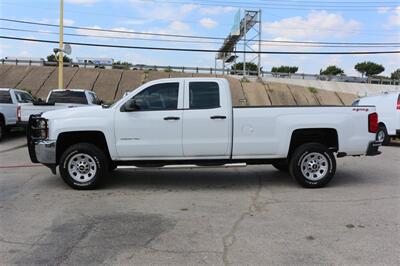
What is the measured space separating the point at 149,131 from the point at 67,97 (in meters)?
9.94

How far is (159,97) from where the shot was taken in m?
8.02

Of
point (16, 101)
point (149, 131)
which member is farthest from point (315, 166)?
point (16, 101)

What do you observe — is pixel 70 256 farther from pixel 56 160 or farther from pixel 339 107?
pixel 339 107

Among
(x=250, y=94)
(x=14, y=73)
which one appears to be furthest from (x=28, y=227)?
(x=14, y=73)

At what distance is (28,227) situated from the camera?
574 cm

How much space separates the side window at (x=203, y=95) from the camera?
26.2 feet

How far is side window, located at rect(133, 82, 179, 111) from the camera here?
7945mm

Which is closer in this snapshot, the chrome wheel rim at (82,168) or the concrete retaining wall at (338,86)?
the chrome wheel rim at (82,168)

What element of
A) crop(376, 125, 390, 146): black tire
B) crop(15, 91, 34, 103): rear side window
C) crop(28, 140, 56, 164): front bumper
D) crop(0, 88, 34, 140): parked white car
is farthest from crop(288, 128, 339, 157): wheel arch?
crop(15, 91, 34, 103): rear side window

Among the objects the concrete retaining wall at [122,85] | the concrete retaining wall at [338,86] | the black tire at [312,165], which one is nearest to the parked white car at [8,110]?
the black tire at [312,165]

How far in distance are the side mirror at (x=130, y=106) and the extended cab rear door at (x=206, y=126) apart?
826mm

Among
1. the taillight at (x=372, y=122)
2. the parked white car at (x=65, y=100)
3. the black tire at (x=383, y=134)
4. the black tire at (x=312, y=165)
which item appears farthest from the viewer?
the black tire at (x=383, y=134)

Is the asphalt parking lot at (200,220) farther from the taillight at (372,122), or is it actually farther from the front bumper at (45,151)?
the taillight at (372,122)

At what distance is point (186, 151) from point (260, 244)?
3.07 m
